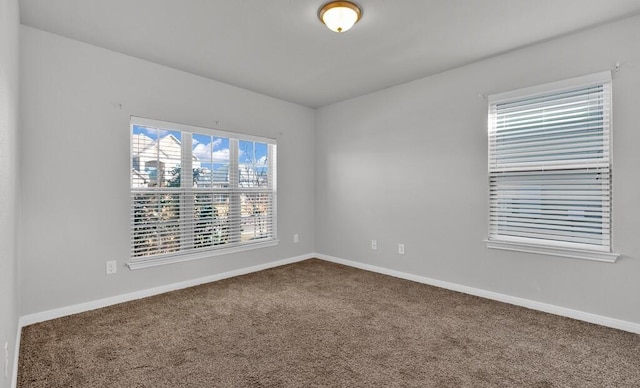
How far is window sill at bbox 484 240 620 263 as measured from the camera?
2594 millimetres

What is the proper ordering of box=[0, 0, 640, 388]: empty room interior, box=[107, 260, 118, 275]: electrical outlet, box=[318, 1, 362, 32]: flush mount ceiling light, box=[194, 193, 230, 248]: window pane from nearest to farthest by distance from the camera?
box=[0, 0, 640, 388]: empty room interior
box=[318, 1, 362, 32]: flush mount ceiling light
box=[107, 260, 118, 275]: electrical outlet
box=[194, 193, 230, 248]: window pane

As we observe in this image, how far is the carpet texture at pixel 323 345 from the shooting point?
1.90 m

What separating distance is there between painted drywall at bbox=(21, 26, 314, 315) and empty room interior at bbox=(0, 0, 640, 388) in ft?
0.05

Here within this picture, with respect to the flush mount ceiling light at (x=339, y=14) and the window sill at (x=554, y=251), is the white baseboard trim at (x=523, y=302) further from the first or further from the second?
the flush mount ceiling light at (x=339, y=14)

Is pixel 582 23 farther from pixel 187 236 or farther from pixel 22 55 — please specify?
pixel 22 55

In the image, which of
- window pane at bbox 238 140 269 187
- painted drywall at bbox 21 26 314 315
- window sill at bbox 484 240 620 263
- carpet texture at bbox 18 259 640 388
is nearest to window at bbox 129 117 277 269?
window pane at bbox 238 140 269 187

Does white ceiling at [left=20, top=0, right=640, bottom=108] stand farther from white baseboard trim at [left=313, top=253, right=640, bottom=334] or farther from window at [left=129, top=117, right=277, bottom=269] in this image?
white baseboard trim at [left=313, top=253, right=640, bottom=334]

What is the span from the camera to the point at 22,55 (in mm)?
2586

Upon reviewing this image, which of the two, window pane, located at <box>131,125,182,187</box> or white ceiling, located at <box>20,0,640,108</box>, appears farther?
window pane, located at <box>131,125,182,187</box>

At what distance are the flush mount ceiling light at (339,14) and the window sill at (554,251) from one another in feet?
8.16

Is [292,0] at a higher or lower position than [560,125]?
higher

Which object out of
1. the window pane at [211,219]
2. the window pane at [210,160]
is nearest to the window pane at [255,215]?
the window pane at [211,219]

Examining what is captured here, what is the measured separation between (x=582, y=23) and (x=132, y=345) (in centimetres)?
428

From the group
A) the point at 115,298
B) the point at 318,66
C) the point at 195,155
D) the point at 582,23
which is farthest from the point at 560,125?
the point at 115,298
